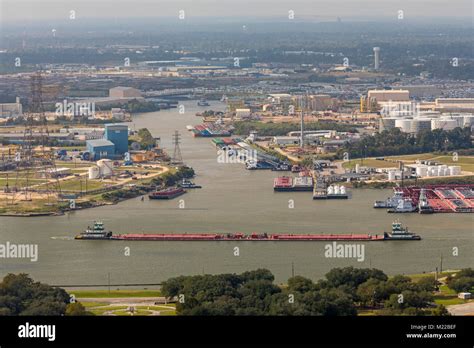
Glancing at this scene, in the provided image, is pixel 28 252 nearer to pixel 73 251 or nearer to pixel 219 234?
pixel 73 251

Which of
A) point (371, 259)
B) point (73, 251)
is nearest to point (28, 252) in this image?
point (73, 251)

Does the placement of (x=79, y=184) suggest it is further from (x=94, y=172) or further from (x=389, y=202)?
(x=389, y=202)

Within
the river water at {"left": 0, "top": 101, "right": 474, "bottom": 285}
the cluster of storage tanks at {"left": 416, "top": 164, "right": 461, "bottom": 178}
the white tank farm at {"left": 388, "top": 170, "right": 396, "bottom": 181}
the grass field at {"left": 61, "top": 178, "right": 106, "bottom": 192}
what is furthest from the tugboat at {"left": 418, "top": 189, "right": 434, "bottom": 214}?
the grass field at {"left": 61, "top": 178, "right": 106, "bottom": 192}

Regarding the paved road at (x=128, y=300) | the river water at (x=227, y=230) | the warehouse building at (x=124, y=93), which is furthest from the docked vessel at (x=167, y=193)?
the warehouse building at (x=124, y=93)

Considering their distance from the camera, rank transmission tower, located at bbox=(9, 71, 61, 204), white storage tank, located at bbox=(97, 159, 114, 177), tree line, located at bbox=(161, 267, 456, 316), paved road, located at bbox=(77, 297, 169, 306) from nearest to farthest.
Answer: tree line, located at bbox=(161, 267, 456, 316) → paved road, located at bbox=(77, 297, 169, 306) → transmission tower, located at bbox=(9, 71, 61, 204) → white storage tank, located at bbox=(97, 159, 114, 177)

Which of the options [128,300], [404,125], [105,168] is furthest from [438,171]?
[128,300]

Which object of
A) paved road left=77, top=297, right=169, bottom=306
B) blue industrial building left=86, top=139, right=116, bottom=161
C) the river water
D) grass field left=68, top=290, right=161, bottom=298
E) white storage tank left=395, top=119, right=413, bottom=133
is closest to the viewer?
paved road left=77, top=297, right=169, bottom=306

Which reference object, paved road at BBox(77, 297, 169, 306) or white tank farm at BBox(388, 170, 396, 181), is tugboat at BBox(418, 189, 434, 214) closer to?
white tank farm at BBox(388, 170, 396, 181)

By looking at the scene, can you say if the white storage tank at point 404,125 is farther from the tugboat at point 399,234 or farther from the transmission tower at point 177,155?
the tugboat at point 399,234
